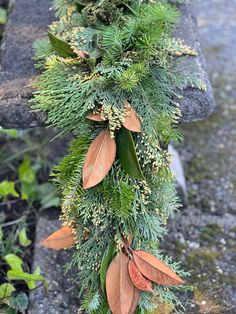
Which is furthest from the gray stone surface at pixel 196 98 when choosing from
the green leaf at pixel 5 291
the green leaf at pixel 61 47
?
the green leaf at pixel 5 291

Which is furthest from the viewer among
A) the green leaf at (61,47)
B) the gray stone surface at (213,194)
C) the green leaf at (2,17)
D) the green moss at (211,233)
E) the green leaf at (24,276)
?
the green leaf at (2,17)

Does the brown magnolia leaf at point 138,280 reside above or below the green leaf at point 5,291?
above

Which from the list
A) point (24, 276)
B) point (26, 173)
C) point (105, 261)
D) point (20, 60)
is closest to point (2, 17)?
point (26, 173)

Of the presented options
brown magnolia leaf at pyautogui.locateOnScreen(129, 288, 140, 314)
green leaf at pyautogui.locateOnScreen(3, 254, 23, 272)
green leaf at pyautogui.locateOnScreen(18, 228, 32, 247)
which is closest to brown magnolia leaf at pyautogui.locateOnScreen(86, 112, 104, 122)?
brown magnolia leaf at pyautogui.locateOnScreen(129, 288, 140, 314)

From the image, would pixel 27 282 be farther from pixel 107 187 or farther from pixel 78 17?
pixel 78 17

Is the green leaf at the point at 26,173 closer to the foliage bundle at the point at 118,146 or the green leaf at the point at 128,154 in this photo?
the foliage bundle at the point at 118,146

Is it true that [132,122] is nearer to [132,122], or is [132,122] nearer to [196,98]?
[132,122]

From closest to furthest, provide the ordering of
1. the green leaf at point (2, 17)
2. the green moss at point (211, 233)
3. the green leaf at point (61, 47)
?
the green leaf at point (61, 47)
the green moss at point (211, 233)
the green leaf at point (2, 17)

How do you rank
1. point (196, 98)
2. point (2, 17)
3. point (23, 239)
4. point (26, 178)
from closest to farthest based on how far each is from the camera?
point (196, 98)
point (23, 239)
point (26, 178)
point (2, 17)
